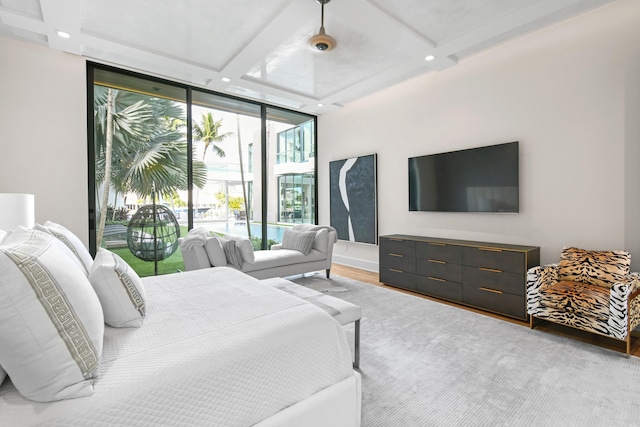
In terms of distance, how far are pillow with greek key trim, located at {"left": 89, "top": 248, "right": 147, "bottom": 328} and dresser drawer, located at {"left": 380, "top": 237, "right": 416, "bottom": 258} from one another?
3.16 m

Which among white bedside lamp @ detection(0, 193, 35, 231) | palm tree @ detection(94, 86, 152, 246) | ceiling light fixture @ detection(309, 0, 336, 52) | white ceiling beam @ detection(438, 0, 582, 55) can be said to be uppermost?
white ceiling beam @ detection(438, 0, 582, 55)

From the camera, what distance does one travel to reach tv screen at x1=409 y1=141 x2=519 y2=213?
337 centimetres

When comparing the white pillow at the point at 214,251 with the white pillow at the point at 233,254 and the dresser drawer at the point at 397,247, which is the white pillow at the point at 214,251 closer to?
the white pillow at the point at 233,254

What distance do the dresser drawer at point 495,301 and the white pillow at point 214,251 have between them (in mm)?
2743

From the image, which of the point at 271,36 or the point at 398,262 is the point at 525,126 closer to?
the point at 398,262

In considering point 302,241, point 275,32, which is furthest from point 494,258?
point 275,32

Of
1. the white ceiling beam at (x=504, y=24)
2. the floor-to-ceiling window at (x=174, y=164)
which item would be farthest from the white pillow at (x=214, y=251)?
the white ceiling beam at (x=504, y=24)

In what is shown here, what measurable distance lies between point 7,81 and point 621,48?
6.05 m

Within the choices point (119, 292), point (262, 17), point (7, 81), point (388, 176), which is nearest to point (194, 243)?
point (119, 292)

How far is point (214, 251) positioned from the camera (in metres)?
3.49

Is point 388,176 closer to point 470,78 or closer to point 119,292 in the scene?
point 470,78

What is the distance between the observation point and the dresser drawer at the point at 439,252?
341cm

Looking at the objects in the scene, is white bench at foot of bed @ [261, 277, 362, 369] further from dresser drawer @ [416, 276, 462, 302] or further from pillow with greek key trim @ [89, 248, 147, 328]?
dresser drawer @ [416, 276, 462, 302]

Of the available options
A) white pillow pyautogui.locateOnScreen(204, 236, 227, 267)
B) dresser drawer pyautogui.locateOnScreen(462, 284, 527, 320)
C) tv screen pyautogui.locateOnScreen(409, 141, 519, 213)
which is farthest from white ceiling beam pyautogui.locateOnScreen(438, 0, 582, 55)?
white pillow pyautogui.locateOnScreen(204, 236, 227, 267)
